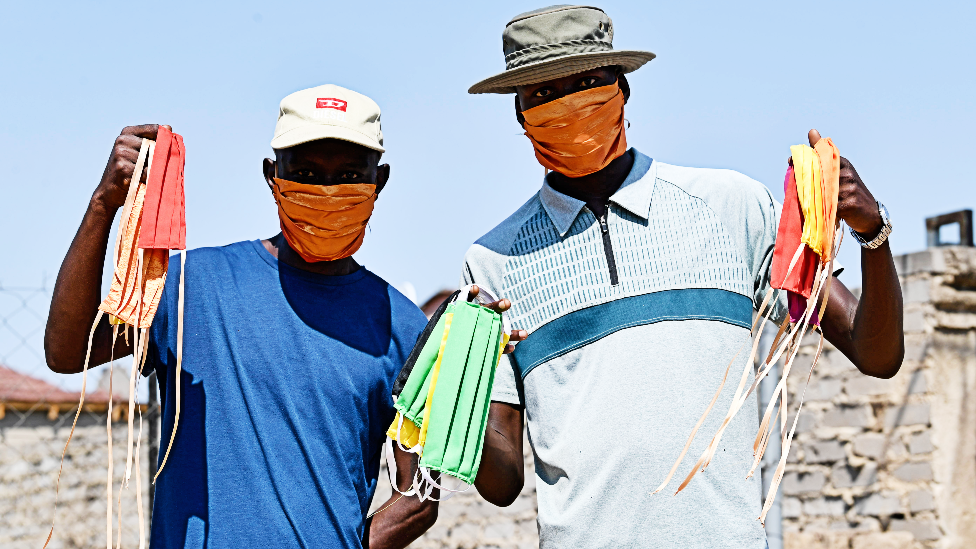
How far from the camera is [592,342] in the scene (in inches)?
115

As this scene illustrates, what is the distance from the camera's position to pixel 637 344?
2.86m

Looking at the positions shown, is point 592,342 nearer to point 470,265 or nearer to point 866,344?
point 470,265

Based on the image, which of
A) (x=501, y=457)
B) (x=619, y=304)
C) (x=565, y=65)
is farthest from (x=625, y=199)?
(x=501, y=457)

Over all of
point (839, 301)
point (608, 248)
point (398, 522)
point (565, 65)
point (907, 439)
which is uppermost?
point (565, 65)

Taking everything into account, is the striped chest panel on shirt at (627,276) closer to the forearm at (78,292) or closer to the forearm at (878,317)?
the forearm at (878,317)

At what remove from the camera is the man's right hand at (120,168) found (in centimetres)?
271

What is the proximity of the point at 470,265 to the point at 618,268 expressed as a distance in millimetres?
493

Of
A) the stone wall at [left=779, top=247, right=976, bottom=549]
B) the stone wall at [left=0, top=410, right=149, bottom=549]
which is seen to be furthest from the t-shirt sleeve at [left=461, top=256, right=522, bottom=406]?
the stone wall at [left=779, top=247, right=976, bottom=549]

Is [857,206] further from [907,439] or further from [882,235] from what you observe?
[907,439]

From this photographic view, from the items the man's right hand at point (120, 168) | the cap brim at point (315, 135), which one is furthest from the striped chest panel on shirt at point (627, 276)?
the man's right hand at point (120, 168)

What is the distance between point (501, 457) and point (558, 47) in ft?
4.01

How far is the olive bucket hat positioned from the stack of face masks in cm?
71

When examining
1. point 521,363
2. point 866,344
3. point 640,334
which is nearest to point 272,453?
point 521,363

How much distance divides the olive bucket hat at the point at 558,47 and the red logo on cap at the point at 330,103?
45 centimetres
